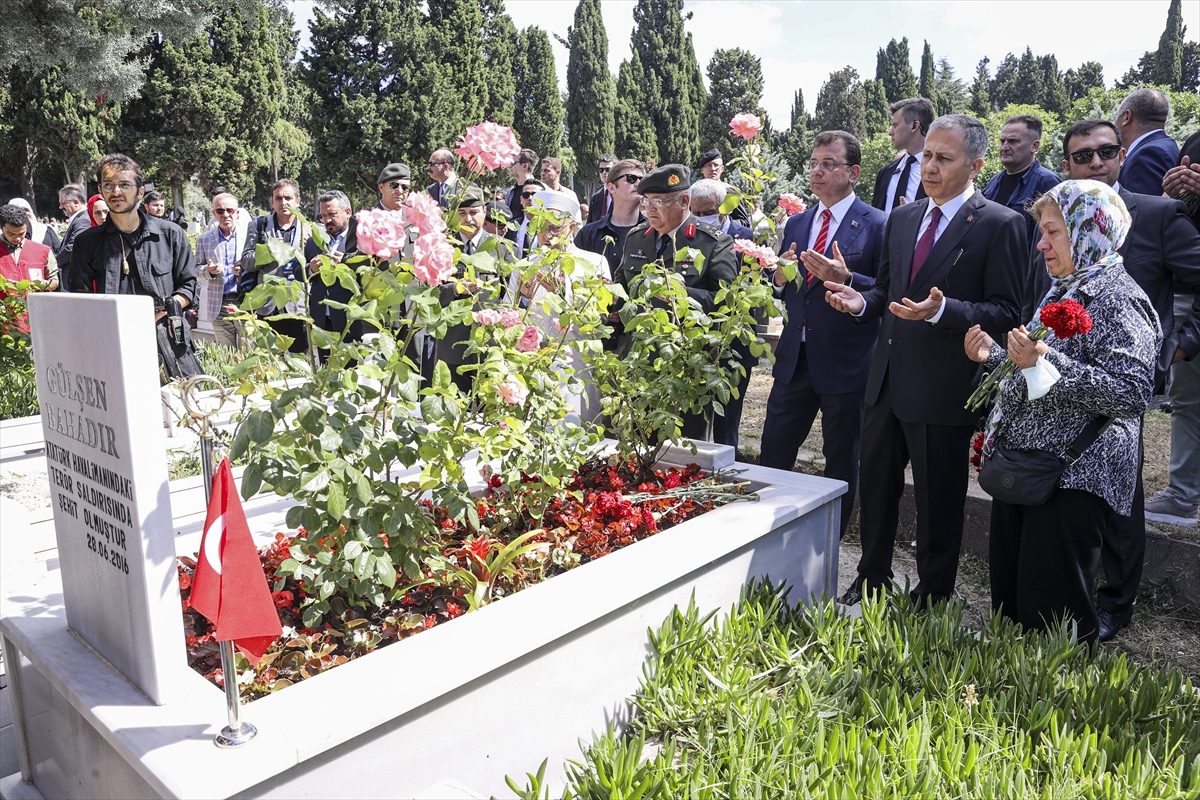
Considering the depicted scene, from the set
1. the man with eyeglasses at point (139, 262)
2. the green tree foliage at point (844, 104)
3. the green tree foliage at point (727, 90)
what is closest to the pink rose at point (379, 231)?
the man with eyeglasses at point (139, 262)

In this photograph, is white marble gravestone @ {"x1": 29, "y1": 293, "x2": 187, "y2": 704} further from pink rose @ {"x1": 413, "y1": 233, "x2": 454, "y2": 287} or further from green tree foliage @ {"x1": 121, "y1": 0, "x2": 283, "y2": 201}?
green tree foliage @ {"x1": 121, "y1": 0, "x2": 283, "y2": 201}

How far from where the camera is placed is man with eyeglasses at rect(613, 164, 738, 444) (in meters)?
4.23

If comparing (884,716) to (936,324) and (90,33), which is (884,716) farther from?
(90,33)

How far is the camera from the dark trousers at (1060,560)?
9.44 feet

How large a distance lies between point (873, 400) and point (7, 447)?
16.7 feet

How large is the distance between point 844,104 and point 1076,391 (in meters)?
48.2

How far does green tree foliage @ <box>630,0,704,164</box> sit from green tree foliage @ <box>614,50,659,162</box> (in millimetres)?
453

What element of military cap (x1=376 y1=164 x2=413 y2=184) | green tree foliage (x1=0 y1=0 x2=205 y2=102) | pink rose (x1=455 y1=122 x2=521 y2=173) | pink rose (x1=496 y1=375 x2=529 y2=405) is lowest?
pink rose (x1=496 y1=375 x2=529 y2=405)

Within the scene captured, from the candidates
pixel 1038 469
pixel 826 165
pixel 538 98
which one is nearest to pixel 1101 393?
pixel 1038 469

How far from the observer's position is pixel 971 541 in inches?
176

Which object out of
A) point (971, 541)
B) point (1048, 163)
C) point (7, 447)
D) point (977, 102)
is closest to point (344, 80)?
point (1048, 163)

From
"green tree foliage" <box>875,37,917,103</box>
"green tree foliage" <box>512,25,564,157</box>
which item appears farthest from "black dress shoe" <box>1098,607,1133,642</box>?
"green tree foliage" <box>875,37,917,103</box>

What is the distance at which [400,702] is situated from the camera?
196cm

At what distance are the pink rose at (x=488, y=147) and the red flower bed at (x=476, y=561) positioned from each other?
1171mm
